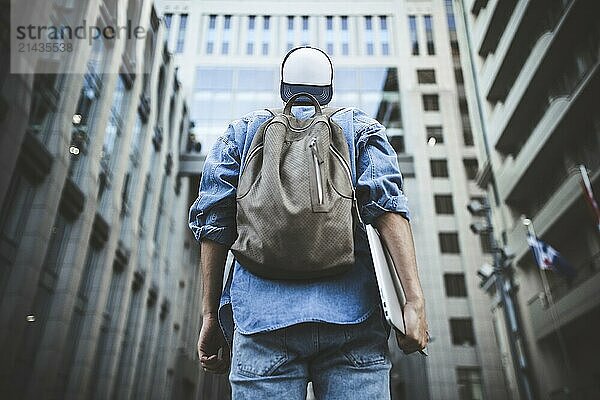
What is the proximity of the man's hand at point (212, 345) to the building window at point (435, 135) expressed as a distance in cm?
1233

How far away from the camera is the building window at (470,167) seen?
14809 millimetres

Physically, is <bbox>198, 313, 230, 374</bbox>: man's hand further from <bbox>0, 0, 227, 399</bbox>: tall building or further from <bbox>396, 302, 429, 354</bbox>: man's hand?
<bbox>0, 0, 227, 399</bbox>: tall building

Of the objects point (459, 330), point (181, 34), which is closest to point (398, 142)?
point (459, 330)

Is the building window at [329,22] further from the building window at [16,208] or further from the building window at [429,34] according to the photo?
the building window at [16,208]

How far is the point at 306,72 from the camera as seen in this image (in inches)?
64.5

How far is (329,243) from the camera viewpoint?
129 cm

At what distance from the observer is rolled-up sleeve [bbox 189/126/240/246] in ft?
4.94

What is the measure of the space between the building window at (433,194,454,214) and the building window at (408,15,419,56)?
3.71 meters

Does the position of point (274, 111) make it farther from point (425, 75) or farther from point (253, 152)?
point (425, 75)

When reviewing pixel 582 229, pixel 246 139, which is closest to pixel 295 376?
pixel 246 139

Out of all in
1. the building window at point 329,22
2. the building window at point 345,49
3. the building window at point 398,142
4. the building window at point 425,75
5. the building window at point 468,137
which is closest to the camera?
the building window at point 329,22

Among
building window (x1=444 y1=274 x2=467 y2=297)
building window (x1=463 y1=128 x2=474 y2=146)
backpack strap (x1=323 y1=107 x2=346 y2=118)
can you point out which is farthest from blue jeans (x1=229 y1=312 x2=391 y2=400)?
building window (x1=463 y1=128 x2=474 y2=146)

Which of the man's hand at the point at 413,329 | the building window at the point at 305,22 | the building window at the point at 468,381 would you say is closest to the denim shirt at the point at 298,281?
the man's hand at the point at 413,329

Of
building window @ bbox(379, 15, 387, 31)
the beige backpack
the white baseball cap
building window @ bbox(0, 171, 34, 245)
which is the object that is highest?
building window @ bbox(379, 15, 387, 31)
